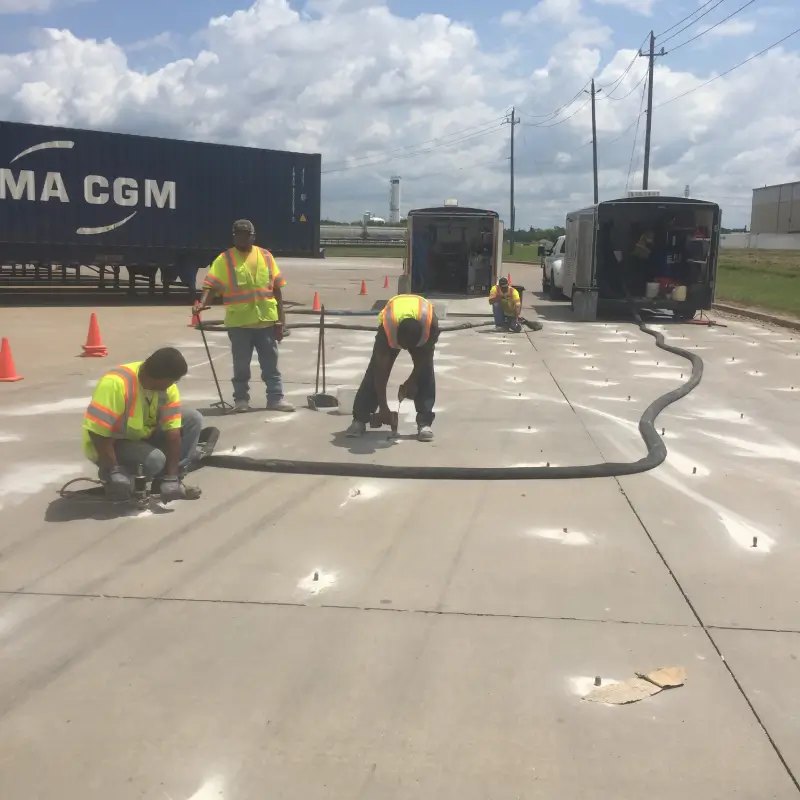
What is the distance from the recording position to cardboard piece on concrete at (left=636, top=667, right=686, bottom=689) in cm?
313

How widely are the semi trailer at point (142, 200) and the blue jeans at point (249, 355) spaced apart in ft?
43.1

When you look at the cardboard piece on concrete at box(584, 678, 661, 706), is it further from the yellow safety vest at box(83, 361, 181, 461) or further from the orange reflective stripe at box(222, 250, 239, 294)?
the orange reflective stripe at box(222, 250, 239, 294)

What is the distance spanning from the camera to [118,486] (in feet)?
15.7

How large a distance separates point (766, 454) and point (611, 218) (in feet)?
38.2

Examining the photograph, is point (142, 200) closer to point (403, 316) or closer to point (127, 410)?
point (403, 316)

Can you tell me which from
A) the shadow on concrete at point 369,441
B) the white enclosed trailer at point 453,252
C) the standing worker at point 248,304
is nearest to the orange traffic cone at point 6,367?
the standing worker at point 248,304

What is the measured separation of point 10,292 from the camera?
916 inches

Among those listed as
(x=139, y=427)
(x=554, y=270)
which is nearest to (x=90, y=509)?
(x=139, y=427)

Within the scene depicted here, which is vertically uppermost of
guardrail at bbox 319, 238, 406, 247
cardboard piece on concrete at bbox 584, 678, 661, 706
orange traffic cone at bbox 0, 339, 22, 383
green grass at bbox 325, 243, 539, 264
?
guardrail at bbox 319, 238, 406, 247

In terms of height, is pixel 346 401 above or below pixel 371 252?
below

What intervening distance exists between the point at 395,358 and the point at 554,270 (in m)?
18.3

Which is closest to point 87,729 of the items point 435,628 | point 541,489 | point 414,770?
point 414,770

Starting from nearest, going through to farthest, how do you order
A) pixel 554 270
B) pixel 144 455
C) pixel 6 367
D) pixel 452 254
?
pixel 144 455 → pixel 6 367 → pixel 452 254 → pixel 554 270

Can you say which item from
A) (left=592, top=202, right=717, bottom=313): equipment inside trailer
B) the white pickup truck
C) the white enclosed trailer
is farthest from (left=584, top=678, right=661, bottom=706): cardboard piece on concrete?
the white pickup truck
